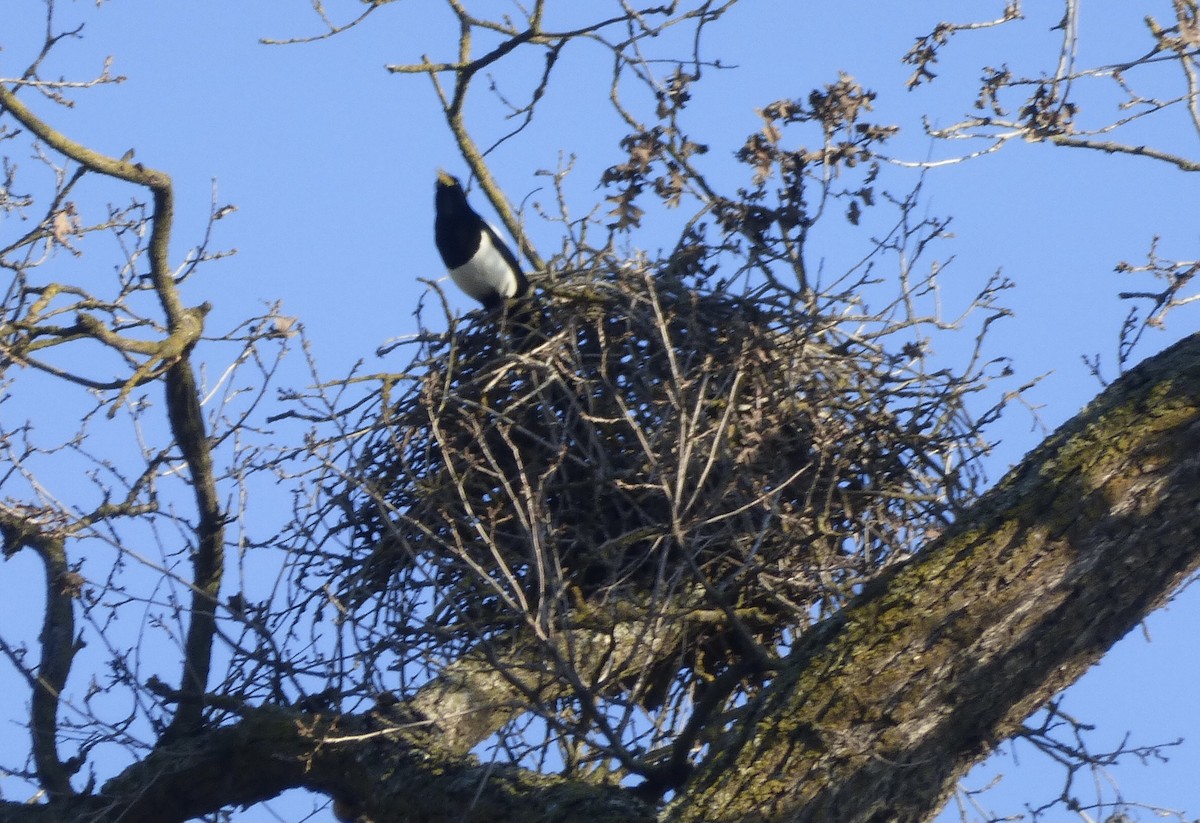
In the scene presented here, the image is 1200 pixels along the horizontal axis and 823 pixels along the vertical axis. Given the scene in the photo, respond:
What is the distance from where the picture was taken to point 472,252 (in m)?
4.85

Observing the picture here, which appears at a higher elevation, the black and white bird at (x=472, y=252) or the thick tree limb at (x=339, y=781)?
the black and white bird at (x=472, y=252)

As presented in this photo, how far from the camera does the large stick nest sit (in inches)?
134

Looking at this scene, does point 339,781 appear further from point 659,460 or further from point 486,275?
point 486,275

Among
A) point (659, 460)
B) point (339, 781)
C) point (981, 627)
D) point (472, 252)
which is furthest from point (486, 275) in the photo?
point (981, 627)

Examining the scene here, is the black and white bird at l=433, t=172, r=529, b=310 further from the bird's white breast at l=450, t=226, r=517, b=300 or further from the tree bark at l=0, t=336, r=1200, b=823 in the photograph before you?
the tree bark at l=0, t=336, r=1200, b=823

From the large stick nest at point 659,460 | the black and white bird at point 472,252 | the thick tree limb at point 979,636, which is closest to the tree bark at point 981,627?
the thick tree limb at point 979,636

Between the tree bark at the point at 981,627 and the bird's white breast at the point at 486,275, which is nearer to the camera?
the tree bark at the point at 981,627

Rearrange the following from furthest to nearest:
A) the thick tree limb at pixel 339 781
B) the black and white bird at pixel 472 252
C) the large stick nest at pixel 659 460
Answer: the black and white bird at pixel 472 252 → the large stick nest at pixel 659 460 → the thick tree limb at pixel 339 781

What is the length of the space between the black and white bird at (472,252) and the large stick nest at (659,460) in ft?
1.43

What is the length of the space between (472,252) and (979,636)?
3091 mm

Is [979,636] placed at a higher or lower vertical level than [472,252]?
lower

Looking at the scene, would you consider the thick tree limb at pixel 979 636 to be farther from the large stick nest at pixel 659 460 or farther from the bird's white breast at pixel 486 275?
the bird's white breast at pixel 486 275

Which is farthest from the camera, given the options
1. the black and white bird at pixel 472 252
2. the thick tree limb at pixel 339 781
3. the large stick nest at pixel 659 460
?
the black and white bird at pixel 472 252

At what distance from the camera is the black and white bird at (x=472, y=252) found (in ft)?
14.5
